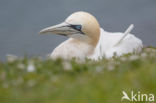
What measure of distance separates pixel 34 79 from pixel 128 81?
159cm

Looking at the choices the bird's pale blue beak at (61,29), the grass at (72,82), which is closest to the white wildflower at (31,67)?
the grass at (72,82)

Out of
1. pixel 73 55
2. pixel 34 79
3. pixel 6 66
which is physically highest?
pixel 73 55

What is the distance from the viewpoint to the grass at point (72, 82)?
470 centimetres

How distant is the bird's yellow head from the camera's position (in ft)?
40.4

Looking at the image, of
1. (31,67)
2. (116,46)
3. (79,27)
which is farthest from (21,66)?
(116,46)

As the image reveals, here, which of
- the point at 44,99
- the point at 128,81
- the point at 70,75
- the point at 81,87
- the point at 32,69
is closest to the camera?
the point at 44,99

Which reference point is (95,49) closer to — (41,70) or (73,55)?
(73,55)

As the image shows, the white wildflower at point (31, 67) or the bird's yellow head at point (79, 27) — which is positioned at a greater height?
the bird's yellow head at point (79, 27)

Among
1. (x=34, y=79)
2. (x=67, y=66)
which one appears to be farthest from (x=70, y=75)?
(x=34, y=79)

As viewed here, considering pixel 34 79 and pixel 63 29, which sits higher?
pixel 63 29

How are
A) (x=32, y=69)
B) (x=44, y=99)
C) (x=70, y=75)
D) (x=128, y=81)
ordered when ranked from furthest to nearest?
(x=32, y=69), (x=70, y=75), (x=128, y=81), (x=44, y=99)

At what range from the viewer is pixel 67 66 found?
20.9ft

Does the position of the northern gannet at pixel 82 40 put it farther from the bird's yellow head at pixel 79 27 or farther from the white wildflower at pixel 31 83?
the white wildflower at pixel 31 83

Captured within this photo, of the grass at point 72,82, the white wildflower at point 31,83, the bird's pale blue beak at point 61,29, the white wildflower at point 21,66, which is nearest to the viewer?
the grass at point 72,82
